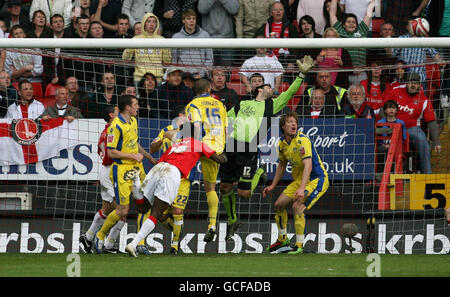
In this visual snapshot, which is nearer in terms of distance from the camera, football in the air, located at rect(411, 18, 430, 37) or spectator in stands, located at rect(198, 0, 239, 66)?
football in the air, located at rect(411, 18, 430, 37)

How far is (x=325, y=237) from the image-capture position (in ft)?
41.1

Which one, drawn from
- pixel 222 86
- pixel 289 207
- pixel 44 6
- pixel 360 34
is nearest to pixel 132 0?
pixel 44 6

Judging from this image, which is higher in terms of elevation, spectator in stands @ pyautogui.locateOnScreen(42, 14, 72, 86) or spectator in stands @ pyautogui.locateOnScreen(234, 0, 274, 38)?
spectator in stands @ pyautogui.locateOnScreen(234, 0, 274, 38)

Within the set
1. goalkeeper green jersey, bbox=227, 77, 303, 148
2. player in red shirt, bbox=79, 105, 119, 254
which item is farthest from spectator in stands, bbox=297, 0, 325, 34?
player in red shirt, bbox=79, 105, 119, 254

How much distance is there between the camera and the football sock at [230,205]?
1158cm

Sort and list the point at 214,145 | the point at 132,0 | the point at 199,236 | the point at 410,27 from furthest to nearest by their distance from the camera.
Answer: the point at 132,0, the point at 410,27, the point at 199,236, the point at 214,145

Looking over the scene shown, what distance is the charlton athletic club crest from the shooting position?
486 inches

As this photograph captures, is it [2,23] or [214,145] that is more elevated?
[2,23]

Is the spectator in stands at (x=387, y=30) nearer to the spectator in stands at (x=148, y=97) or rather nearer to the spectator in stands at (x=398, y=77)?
the spectator in stands at (x=398, y=77)

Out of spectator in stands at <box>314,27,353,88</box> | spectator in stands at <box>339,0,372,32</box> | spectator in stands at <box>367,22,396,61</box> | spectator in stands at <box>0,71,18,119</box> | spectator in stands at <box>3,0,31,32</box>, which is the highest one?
spectator in stands at <box>339,0,372,32</box>

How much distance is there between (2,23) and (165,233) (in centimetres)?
522

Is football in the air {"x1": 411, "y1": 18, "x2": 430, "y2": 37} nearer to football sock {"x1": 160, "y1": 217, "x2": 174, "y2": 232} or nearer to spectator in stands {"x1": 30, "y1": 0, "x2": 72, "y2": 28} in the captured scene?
football sock {"x1": 160, "y1": 217, "x2": 174, "y2": 232}

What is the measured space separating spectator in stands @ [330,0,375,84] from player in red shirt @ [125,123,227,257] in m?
3.74

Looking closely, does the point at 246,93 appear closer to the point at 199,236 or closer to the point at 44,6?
the point at 199,236
